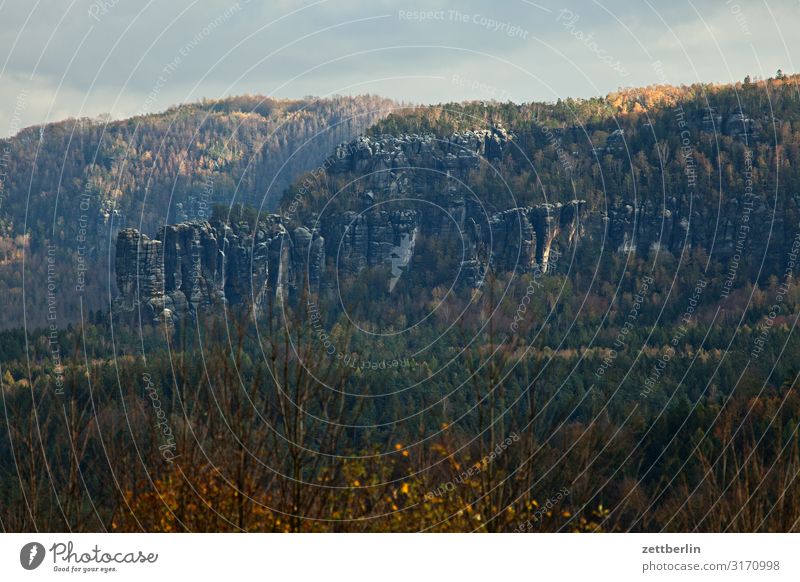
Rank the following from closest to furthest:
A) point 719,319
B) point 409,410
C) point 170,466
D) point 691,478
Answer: point 170,466 < point 691,478 < point 409,410 < point 719,319

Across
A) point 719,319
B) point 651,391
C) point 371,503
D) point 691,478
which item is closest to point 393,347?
point 719,319

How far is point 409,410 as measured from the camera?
133125 mm

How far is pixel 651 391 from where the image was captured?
139750 millimetres

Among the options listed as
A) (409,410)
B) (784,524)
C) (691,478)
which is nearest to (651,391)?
→ (409,410)

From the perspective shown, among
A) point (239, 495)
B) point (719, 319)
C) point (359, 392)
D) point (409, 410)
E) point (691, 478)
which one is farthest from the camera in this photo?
point (719, 319)

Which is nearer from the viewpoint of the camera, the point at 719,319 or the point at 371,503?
the point at 371,503

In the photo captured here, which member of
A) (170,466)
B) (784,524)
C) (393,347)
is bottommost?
(393,347)

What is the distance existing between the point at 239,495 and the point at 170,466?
5417 millimetres

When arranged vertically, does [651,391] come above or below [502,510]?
Answer: below

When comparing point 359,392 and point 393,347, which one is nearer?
point 359,392

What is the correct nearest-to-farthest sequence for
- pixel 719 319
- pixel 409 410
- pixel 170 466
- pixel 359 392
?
pixel 170 466 → pixel 409 410 → pixel 359 392 → pixel 719 319
